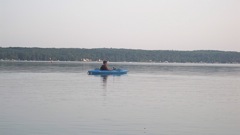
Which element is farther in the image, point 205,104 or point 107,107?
point 205,104

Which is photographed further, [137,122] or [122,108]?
[122,108]

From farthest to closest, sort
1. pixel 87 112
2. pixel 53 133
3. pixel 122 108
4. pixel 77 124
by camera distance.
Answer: pixel 122 108 < pixel 87 112 < pixel 77 124 < pixel 53 133

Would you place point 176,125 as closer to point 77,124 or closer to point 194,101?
point 77,124

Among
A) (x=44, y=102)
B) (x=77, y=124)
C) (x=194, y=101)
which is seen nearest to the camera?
(x=77, y=124)

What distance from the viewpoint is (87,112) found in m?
18.4

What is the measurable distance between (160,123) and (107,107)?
464cm

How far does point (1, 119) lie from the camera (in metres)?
16.0

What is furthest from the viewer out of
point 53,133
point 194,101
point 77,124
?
point 194,101

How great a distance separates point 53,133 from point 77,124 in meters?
1.76

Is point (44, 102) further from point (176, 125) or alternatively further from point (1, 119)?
point (176, 125)

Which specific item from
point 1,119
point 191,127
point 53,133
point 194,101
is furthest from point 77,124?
point 194,101

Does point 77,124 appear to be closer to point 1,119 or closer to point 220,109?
point 1,119

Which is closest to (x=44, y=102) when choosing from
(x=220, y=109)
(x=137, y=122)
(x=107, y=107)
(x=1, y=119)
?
(x=107, y=107)

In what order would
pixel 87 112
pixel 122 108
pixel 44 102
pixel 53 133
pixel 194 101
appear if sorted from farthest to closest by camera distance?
pixel 194 101
pixel 44 102
pixel 122 108
pixel 87 112
pixel 53 133
